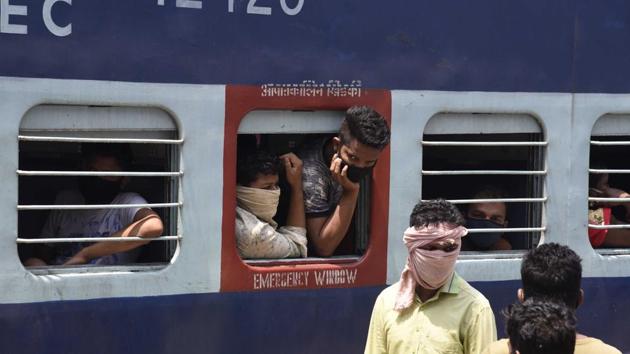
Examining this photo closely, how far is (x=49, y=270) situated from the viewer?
14.8 ft

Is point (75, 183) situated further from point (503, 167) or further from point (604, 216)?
point (604, 216)

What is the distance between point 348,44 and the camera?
16.7 ft

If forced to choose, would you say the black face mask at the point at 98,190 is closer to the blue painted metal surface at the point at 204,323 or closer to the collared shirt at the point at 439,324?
the blue painted metal surface at the point at 204,323

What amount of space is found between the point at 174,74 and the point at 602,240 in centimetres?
241

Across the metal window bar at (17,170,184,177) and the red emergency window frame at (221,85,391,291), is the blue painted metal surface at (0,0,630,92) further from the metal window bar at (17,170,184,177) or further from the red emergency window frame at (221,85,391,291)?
the metal window bar at (17,170,184,177)

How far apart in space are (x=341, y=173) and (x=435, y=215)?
3.59 ft

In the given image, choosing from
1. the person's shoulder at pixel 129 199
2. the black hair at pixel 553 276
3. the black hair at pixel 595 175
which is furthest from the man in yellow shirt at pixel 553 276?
the black hair at pixel 595 175

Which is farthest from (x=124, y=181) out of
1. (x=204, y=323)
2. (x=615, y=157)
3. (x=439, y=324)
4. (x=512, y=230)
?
(x=615, y=157)

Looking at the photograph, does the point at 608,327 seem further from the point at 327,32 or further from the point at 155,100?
the point at 155,100

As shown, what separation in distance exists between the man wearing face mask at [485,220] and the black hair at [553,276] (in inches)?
68.0

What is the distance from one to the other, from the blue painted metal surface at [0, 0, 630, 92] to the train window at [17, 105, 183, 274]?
7.0 inches

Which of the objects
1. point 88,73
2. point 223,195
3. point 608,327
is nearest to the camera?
point 88,73

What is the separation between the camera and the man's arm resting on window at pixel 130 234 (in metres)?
4.62

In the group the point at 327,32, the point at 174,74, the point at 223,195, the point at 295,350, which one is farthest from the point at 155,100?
the point at 295,350
